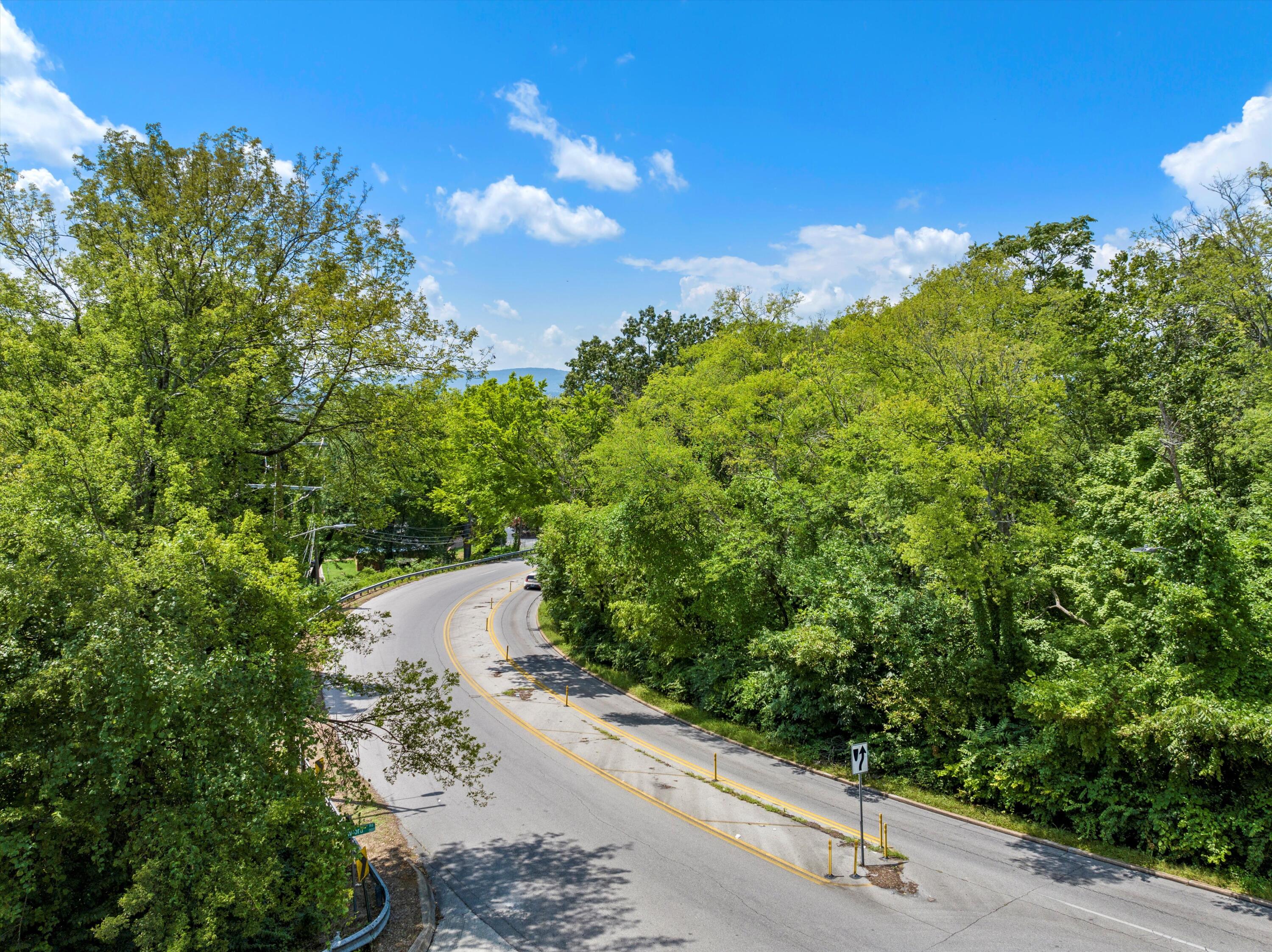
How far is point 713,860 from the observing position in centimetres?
1376

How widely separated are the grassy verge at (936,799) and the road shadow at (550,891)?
750cm

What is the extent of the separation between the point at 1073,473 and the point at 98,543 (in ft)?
79.5

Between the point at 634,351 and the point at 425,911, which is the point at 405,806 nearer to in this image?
the point at 425,911

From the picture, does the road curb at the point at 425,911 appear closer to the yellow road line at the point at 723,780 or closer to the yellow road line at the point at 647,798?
the yellow road line at the point at 647,798

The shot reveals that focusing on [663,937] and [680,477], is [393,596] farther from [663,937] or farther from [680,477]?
[663,937]

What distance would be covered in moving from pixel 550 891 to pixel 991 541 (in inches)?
481

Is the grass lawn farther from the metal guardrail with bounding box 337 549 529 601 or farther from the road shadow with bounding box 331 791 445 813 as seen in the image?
the road shadow with bounding box 331 791 445 813

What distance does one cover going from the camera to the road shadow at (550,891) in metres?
11.1

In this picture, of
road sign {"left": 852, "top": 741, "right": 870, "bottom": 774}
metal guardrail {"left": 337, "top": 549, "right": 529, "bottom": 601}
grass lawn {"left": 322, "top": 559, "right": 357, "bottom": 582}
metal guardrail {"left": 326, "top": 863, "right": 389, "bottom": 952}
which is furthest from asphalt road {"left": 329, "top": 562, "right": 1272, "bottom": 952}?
grass lawn {"left": 322, "top": 559, "right": 357, "bottom": 582}

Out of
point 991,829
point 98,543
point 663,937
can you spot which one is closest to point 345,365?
point 98,543

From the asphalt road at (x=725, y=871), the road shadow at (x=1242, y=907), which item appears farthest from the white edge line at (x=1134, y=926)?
the road shadow at (x=1242, y=907)

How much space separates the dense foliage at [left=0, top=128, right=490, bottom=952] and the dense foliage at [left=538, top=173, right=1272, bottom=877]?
9.39m

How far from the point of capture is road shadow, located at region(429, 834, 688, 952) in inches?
438

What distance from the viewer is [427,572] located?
50438 millimetres
